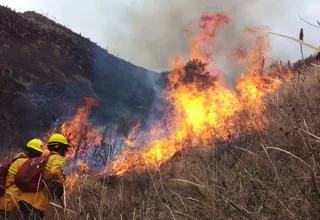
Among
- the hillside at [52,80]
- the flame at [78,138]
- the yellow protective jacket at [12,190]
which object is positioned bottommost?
the yellow protective jacket at [12,190]

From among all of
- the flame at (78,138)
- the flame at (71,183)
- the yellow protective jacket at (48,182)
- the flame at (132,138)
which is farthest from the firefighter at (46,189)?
the flame at (132,138)

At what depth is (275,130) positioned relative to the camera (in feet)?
13.3

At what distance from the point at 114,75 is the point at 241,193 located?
32.1 m

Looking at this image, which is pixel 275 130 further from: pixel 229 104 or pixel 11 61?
pixel 11 61

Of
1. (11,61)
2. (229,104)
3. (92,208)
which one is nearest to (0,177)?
(92,208)

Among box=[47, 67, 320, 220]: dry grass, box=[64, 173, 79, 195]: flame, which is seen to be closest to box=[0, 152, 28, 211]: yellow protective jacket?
box=[47, 67, 320, 220]: dry grass

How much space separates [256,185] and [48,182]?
2.64m

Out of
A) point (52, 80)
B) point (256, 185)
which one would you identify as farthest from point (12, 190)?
point (52, 80)

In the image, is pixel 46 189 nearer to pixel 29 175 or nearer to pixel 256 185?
pixel 29 175

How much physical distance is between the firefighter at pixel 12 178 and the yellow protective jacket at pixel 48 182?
118 mm

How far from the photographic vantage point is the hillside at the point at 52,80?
18625 mm

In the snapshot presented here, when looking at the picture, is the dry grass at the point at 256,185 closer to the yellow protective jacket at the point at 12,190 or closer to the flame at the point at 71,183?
the flame at the point at 71,183

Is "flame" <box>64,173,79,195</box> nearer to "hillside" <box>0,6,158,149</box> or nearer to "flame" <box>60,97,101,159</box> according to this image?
"flame" <box>60,97,101,159</box>

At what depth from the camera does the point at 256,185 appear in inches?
105
